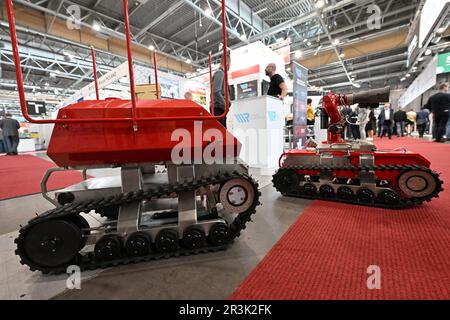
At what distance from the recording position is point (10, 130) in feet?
39.2

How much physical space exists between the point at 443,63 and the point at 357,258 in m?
18.4

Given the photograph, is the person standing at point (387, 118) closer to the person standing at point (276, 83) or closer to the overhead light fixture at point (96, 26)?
the person standing at point (276, 83)

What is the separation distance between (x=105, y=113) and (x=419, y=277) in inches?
91.2

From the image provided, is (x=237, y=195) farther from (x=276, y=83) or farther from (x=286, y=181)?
(x=276, y=83)

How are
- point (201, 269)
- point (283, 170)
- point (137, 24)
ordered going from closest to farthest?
1. point (201, 269)
2. point (283, 170)
3. point (137, 24)

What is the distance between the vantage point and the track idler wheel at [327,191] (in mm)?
2709

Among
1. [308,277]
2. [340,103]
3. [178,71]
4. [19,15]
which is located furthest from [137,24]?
[308,277]

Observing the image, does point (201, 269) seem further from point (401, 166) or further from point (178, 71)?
point (178, 71)

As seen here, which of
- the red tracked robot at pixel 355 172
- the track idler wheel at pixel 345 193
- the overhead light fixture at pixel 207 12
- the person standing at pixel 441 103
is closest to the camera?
the red tracked robot at pixel 355 172

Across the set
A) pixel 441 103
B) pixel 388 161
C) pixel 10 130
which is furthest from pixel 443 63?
pixel 10 130

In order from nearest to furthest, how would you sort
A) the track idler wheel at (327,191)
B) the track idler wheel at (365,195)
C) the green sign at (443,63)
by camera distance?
the track idler wheel at (365,195) < the track idler wheel at (327,191) < the green sign at (443,63)

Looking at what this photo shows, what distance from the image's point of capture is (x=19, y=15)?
767cm

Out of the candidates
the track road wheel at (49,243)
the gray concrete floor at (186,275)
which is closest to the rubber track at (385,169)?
the gray concrete floor at (186,275)

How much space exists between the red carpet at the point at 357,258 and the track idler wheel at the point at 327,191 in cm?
47
